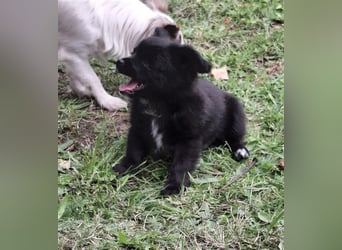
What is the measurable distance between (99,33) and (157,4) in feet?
0.62

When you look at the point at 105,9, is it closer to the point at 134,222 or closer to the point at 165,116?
the point at 165,116

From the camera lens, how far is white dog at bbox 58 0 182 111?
1.69 metres

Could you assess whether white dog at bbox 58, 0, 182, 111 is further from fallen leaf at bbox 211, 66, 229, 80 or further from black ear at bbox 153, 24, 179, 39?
fallen leaf at bbox 211, 66, 229, 80

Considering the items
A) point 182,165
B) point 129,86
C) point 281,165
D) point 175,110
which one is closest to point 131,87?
point 129,86

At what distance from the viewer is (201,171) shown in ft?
5.57

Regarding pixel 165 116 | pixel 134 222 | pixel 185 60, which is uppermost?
pixel 185 60

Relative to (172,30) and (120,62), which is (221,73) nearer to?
(172,30)

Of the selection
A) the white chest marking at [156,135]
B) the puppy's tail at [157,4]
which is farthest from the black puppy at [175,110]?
the puppy's tail at [157,4]

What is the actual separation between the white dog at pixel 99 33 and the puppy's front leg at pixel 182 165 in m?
0.21
